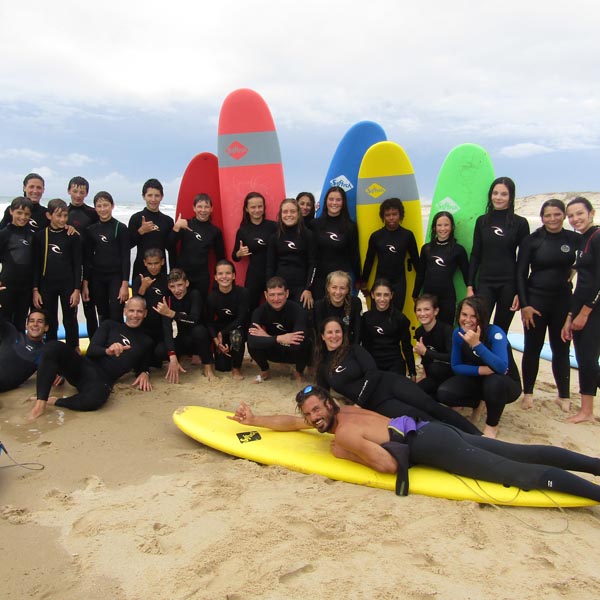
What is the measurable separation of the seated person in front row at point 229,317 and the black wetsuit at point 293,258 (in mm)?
305

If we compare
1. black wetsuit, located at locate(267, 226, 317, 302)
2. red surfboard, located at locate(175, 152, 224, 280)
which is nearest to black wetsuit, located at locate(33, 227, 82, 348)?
red surfboard, located at locate(175, 152, 224, 280)

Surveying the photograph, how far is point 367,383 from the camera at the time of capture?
3.09m

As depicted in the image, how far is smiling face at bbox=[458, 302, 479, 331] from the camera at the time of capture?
3055 millimetres

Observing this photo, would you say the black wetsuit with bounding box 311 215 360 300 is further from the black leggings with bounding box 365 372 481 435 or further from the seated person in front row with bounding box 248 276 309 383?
the black leggings with bounding box 365 372 481 435

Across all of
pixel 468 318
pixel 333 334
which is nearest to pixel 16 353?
pixel 333 334

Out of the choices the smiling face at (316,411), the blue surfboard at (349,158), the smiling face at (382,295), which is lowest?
the smiling face at (316,411)

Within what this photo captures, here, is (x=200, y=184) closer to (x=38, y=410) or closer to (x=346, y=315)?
(x=346, y=315)

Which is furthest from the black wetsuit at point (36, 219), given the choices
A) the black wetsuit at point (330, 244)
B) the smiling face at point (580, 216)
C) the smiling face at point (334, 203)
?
the smiling face at point (580, 216)

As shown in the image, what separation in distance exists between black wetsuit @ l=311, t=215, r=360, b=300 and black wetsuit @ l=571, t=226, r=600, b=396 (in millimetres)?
1640

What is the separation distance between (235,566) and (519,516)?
1.19m

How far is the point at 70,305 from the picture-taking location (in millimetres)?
3984

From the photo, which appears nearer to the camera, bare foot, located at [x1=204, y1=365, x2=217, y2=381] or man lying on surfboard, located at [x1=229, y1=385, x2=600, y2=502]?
man lying on surfboard, located at [x1=229, y1=385, x2=600, y2=502]

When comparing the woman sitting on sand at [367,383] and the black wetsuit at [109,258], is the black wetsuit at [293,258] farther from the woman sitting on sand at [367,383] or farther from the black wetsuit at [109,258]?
the black wetsuit at [109,258]

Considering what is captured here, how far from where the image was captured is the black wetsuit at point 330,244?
13.7ft
